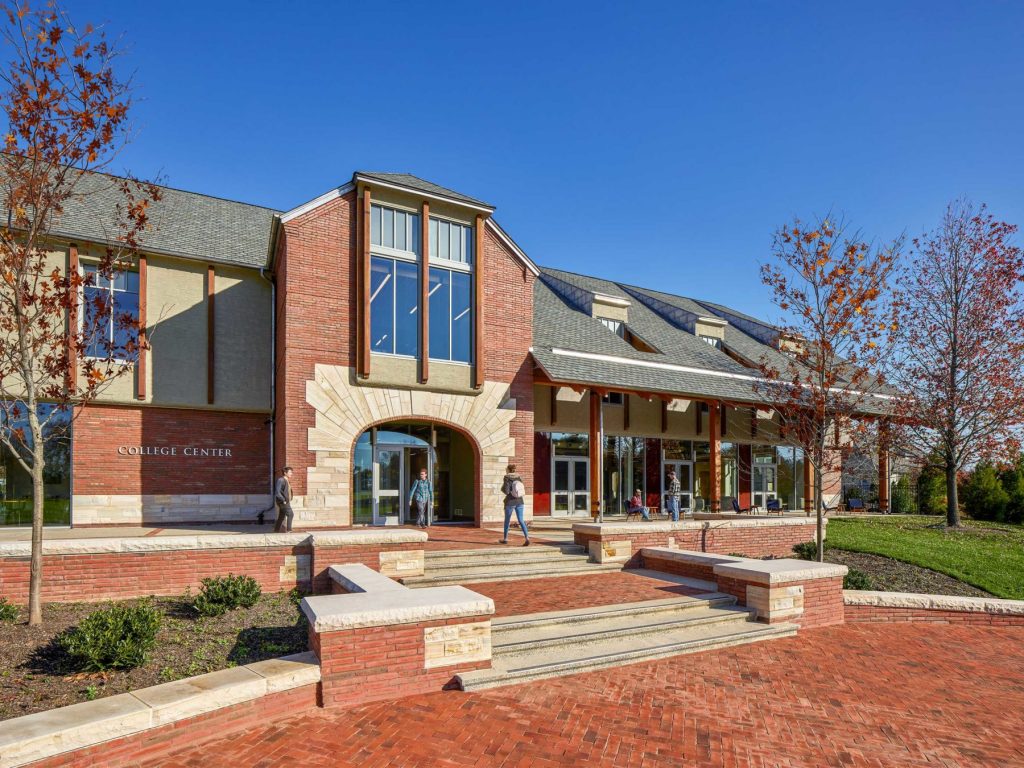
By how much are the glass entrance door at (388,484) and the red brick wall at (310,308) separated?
2.35 meters

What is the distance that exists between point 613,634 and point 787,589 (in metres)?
2.92

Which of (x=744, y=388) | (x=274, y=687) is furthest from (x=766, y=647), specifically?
(x=744, y=388)

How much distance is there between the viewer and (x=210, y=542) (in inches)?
362

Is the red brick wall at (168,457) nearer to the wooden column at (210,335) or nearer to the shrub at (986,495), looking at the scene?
the wooden column at (210,335)

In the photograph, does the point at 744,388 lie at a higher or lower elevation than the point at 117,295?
lower

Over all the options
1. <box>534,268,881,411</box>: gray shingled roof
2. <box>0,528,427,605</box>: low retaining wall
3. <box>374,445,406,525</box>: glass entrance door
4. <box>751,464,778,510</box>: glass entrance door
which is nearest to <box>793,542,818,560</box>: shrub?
<box>534,268,881,411</box>: gray shingled roof

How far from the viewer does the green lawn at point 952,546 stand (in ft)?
42.5

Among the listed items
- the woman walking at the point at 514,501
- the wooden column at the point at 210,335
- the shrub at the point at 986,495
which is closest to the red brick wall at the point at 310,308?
the wooden column at the point at 210,335

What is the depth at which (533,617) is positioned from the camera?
26.4 ft

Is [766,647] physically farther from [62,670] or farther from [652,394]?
[652,394]

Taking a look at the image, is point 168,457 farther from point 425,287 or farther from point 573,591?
point 573,591

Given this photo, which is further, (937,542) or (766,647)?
(937,542)

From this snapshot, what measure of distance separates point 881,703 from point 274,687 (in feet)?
19.1

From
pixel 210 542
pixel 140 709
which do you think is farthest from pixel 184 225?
pixel 140 709
